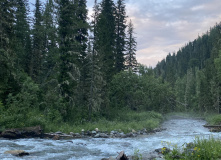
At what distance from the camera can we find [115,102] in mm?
35656

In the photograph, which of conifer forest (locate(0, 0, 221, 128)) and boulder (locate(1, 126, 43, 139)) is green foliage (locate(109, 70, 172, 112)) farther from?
boulder (locate(1, 126, 43, 139))

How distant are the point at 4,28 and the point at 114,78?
19814 millimetres

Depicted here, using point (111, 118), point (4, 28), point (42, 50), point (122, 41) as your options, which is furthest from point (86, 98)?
point (122, 41)

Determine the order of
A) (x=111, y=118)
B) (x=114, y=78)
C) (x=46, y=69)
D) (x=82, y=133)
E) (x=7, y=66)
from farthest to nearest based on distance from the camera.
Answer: (x=114, y=78)
(x=46, y=69)
(x=111, y=118)
(x=7, y=66)
(x=82, y=133)

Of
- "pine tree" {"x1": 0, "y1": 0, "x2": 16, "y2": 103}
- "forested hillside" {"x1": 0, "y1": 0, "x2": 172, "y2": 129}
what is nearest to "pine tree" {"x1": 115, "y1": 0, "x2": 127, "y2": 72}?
"forested hillside" {"x1": 0, "y1": 0, "x2": 172, "y2": 129}

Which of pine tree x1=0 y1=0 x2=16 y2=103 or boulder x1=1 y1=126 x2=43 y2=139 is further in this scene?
pine tree x1=0 y1=0 x2=16 y2=103

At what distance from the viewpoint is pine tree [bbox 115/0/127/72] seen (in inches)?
1654

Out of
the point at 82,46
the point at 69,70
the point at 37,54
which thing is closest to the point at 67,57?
the point at 69,70

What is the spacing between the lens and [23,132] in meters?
16.2

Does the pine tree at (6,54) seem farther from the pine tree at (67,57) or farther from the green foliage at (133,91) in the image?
the green foliage at (133,91)

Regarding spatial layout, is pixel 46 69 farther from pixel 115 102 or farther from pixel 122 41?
pixel 122 41

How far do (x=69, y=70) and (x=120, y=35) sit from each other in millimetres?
22987

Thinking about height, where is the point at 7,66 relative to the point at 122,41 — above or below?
below

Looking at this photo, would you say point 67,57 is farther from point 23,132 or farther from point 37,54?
point 37,54
